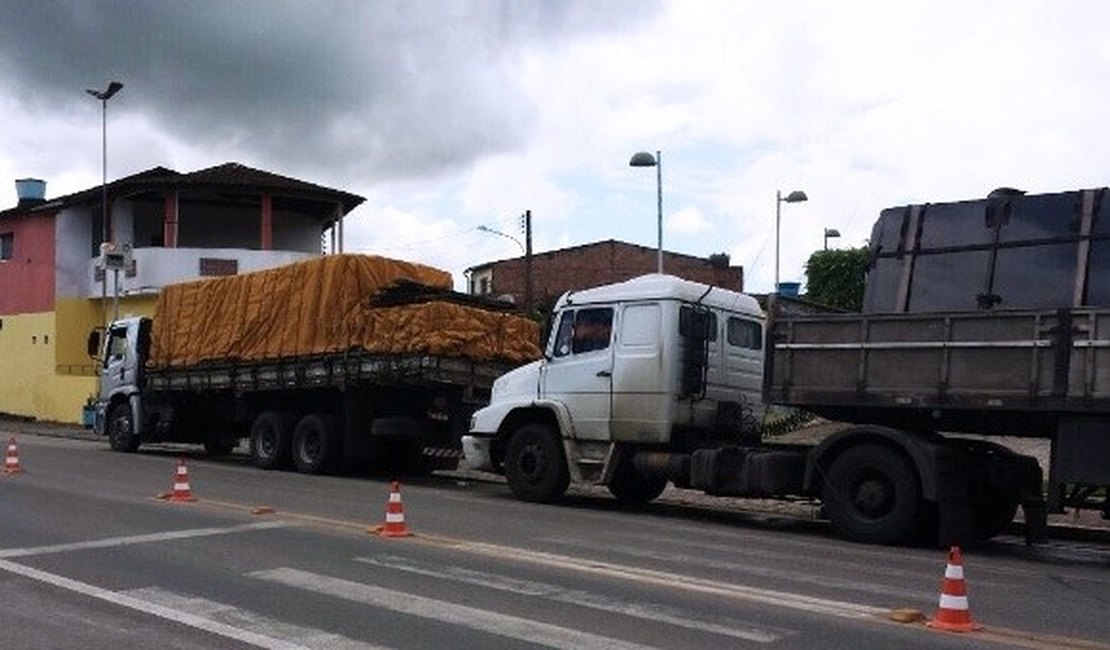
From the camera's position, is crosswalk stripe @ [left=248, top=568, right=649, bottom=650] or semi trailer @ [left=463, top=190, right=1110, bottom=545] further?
semi trailer @ [left=463, top=190, right=1110, bottom=545]

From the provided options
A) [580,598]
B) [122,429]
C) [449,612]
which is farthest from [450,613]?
[122,429]

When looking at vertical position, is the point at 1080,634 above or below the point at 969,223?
below

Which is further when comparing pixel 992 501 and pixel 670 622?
pixel 992 501

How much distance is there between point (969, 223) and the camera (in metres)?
12.0

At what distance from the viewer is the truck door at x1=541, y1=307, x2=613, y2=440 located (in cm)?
1450

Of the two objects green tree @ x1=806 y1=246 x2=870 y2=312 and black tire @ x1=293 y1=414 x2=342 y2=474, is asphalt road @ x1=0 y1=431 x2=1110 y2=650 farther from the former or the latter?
green tree @ x1=806 y1=246 x2=870 y2=312

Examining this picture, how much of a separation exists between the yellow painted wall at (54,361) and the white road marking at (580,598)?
30044mm

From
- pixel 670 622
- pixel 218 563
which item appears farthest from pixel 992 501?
pixel 218 563

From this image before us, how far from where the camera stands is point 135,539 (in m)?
10.8

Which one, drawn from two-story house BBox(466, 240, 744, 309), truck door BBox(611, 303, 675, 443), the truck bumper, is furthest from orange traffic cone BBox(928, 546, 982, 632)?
two-story house BBox(466, 240, 744, 309)

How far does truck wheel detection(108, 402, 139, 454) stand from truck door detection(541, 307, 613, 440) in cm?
1227

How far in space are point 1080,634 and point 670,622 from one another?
2571mm

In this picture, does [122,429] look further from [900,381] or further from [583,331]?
[900,381]

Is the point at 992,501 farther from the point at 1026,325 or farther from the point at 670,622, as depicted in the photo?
the point at 670,622
